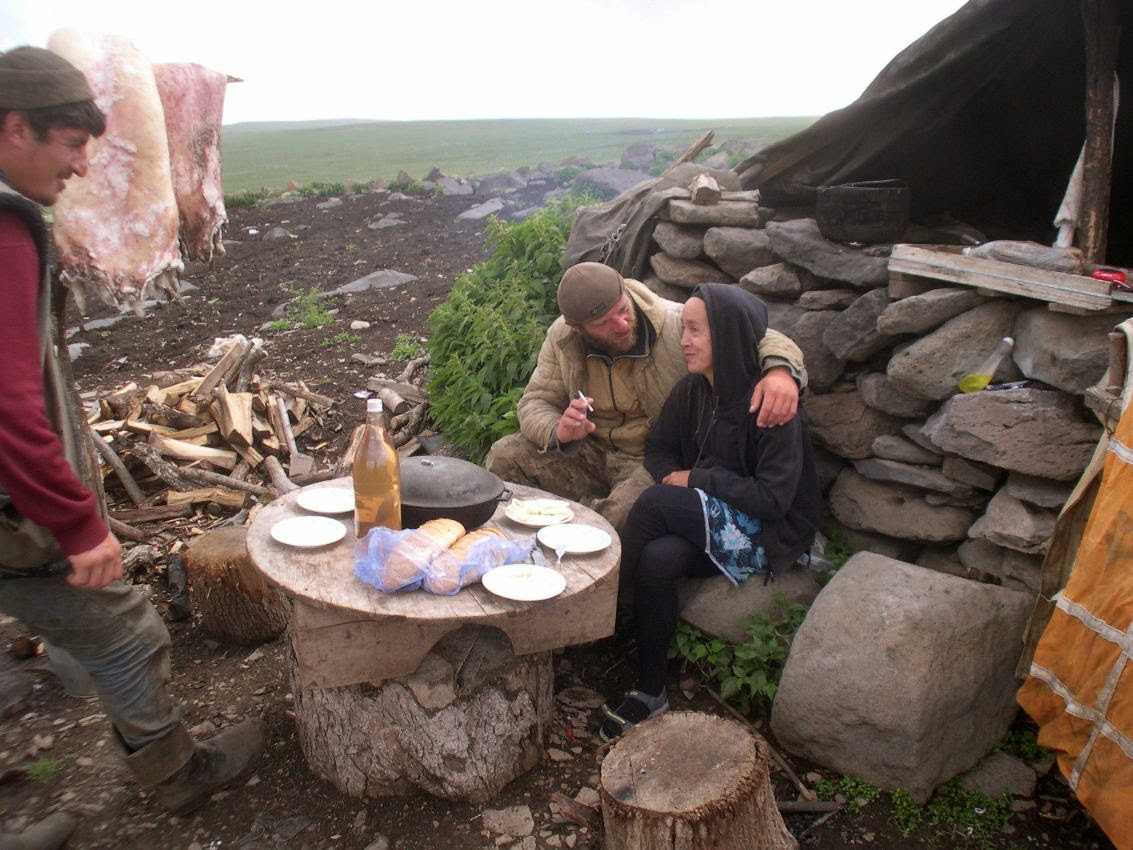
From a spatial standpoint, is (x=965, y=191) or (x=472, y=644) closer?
(x=472, y=644)

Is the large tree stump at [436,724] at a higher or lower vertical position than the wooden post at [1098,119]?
lower

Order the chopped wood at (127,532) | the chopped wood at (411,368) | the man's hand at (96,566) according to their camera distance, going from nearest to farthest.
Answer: the man's hand at (96,566), the chopped wood at (127,532), the chopped wood at (411,368)

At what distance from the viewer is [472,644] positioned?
336cm

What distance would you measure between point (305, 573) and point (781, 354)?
2.19 metres

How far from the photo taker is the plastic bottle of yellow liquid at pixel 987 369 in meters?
3.84

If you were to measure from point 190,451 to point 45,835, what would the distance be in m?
3.42

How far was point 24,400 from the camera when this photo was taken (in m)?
2.37

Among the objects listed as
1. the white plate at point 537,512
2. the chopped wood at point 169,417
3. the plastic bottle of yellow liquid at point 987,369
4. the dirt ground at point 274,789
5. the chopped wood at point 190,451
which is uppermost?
the plastic bottle of yellow liquid at point 987,369

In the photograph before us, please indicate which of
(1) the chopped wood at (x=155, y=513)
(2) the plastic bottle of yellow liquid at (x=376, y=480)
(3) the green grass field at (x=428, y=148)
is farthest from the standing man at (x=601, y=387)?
(3) the green grass field at (x=428, y=148)

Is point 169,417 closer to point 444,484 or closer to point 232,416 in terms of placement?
point 232,416

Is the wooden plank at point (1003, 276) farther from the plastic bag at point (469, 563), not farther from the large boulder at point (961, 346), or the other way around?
the plastic bag at point (469, 563)

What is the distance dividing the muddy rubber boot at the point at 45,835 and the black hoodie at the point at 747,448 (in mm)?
2784

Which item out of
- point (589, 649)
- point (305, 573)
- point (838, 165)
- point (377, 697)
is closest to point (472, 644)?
point (377, 697)

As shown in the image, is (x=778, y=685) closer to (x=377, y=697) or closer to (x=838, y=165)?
(x=377, y=697)
